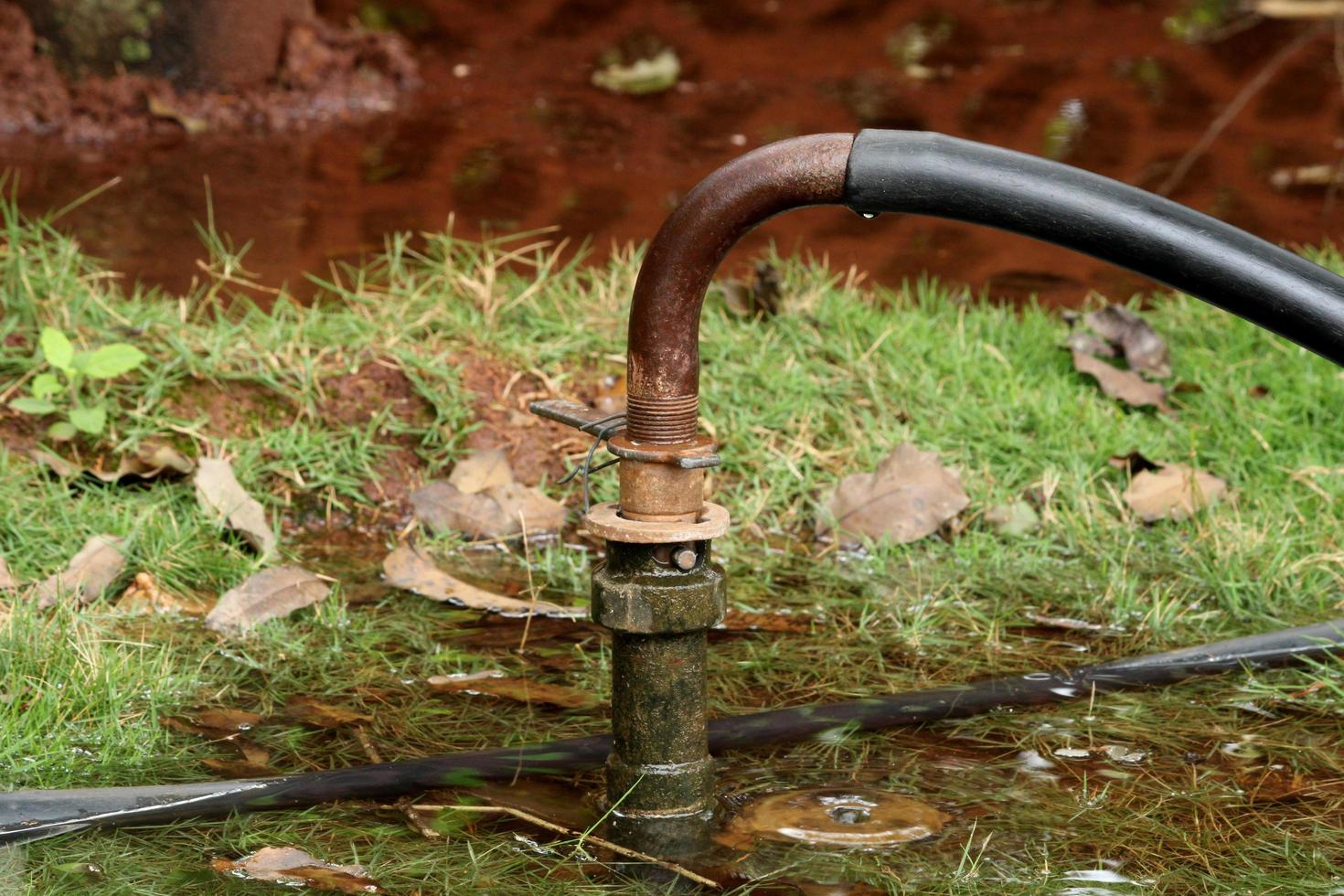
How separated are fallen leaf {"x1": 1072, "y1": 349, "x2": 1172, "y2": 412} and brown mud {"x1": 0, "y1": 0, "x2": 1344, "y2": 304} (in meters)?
0.68

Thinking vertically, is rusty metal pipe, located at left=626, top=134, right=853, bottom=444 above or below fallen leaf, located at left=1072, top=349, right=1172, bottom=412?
above

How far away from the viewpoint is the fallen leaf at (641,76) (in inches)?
235

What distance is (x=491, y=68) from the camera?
618cm

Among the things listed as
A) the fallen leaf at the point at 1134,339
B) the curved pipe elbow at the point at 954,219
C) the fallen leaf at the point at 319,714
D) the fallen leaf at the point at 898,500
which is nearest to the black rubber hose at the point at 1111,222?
the curved pipe elbow at the point at 954,219

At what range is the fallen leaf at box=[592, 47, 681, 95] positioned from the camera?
598cm

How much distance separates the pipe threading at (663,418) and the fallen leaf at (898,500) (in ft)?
3.51

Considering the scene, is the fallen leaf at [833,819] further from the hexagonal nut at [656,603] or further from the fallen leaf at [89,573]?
the fallen leaf at [89,573]

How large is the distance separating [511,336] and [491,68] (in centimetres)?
332

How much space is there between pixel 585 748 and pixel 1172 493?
1.33 metres

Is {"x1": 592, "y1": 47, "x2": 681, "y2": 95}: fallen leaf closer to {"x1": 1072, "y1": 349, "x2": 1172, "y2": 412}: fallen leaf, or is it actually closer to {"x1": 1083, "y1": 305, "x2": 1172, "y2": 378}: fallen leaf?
{"x1": 1083, "y1": 305, "x2": 1172, "y2": 378}: fallen leaf

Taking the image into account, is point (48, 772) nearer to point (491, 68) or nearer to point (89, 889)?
point (89, 889)

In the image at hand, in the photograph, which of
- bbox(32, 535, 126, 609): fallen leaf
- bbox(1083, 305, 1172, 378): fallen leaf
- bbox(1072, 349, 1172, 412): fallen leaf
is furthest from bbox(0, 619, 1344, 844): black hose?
bbox(1083, 305, 1172, 378): fallen leaf

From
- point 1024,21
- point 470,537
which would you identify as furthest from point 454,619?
point 1024,21

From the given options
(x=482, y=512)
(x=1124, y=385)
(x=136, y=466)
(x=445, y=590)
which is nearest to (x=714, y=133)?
(x=1124, y=385)
